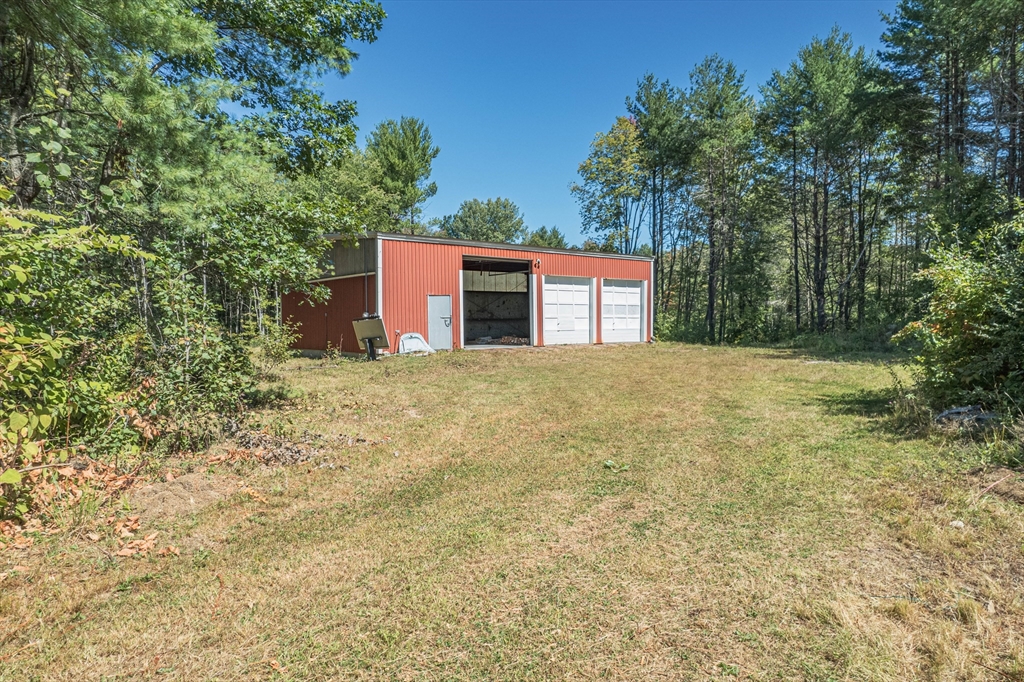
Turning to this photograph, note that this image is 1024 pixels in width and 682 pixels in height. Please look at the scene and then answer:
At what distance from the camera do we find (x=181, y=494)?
3656 mm

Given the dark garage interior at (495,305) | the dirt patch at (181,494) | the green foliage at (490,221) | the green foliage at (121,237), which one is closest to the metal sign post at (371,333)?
the green foliage at (121,237)

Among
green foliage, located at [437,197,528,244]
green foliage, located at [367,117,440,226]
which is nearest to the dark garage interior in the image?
green foliage, located at [367,117,440,226]

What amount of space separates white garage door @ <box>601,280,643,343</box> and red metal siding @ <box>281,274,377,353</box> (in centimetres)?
909

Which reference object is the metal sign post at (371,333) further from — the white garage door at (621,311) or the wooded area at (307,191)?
the white garage door at (621,311)

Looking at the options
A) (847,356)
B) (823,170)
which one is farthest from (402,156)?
(847,356)

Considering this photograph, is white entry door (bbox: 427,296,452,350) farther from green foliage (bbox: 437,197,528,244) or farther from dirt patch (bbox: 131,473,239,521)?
green foliage (bbox: 437,197,528,244)

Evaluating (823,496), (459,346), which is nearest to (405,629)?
(823,496)

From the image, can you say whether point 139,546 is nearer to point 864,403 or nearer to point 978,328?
point 978,328

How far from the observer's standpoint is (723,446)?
4816 millimetres

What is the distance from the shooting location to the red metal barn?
538 inches

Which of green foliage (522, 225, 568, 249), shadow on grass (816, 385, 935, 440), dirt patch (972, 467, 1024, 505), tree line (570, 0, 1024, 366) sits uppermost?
green foliage (522, 225, 568, 249)

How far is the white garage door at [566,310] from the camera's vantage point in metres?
16.9

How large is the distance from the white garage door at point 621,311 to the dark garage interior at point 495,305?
428 centimetres

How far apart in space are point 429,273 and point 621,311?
27.4 ft
